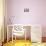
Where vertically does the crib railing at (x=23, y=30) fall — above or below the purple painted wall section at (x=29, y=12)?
below

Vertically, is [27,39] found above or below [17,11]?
below

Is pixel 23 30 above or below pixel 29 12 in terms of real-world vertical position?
below

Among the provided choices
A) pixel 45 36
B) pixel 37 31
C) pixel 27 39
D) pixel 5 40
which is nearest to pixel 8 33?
pixel 5 40

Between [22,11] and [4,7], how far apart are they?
260 mm

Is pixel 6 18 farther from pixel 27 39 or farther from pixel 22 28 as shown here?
pixel 27 39

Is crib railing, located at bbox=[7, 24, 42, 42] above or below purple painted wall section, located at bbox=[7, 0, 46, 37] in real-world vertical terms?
below

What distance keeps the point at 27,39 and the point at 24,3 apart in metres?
0.50

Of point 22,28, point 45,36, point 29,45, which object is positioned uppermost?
point 22,28

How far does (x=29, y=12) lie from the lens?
5.74 ft

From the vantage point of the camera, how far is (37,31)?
5.61 feet

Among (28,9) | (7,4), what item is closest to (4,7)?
(7,4)

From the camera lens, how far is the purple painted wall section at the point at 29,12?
5.70ft

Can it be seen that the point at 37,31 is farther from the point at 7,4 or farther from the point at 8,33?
the point at 7,4

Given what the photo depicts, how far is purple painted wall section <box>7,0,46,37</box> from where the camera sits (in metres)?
1.74
